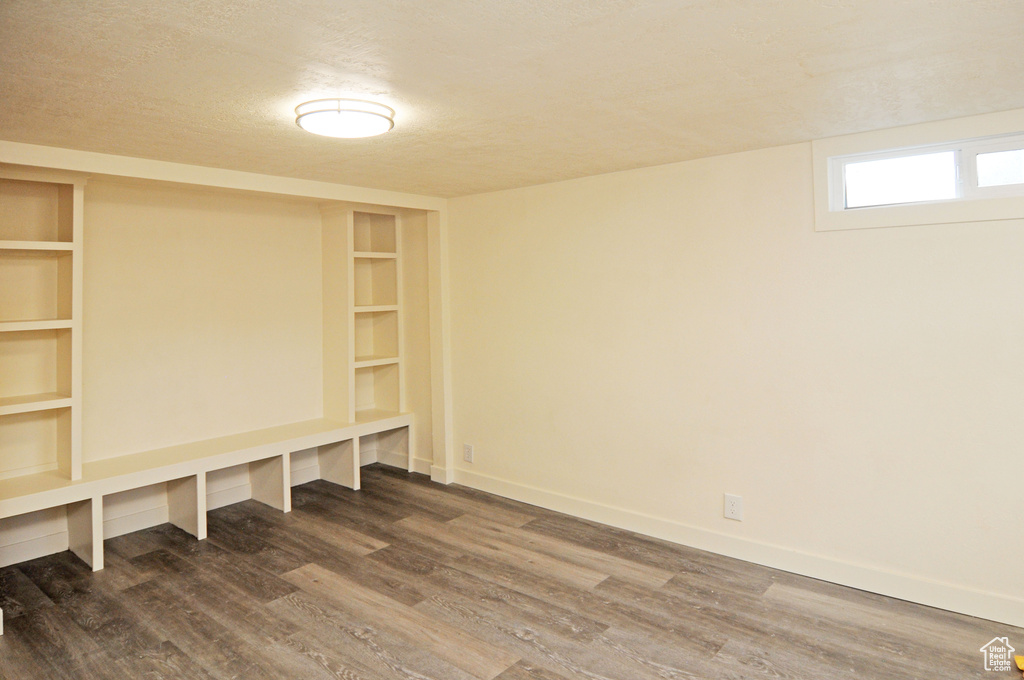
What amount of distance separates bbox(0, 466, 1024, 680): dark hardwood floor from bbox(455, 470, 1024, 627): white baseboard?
0.06 m

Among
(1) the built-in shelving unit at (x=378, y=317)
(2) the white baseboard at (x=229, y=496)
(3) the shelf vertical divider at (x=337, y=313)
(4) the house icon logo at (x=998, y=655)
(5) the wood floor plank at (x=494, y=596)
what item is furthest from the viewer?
(1) the built-in shelving unit at (x=378, y=317)

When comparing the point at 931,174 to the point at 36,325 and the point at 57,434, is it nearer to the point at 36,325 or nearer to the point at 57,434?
the point at 36,325

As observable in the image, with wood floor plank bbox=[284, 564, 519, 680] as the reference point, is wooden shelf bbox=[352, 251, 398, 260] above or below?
above

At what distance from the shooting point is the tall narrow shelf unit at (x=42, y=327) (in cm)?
333

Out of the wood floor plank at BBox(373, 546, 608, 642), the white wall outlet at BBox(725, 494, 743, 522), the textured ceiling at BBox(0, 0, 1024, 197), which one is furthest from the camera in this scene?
the white wall outlet at BBox(725, 494, 743, 522)

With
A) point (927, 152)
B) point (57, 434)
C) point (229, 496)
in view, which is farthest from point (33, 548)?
point (927, 152)

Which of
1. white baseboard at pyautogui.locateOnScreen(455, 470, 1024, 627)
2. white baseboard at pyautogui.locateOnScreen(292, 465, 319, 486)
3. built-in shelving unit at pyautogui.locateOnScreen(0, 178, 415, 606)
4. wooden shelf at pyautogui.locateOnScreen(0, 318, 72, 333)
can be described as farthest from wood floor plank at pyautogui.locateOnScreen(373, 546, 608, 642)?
wooden shelf at pyautogui.locateOnScreen(0, 318, 72, 333)

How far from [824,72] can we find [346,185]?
2919 millimetres

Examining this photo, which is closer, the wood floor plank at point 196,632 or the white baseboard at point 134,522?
the wood floor plank at point 196,632

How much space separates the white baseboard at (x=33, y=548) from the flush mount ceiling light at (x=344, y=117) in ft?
9.27

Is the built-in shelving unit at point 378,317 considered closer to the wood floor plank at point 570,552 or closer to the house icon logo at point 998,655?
the wood floor plank at point 570,552

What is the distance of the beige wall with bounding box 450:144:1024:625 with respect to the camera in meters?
2.74

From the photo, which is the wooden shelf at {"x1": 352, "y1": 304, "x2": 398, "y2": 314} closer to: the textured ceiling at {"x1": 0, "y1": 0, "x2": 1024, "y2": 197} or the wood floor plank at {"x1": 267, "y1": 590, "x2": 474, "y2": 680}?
the textured ceiling at {"x1": 0, "y1": 0, "x2": 1024, "y2": 197}

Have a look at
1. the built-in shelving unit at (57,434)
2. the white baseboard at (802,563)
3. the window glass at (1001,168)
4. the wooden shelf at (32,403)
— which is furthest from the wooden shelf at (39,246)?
the window glass at (1001,168)
